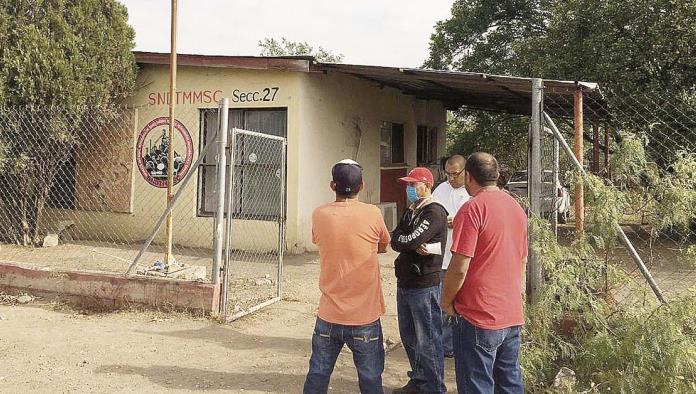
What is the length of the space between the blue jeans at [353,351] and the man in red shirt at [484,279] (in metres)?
0.48

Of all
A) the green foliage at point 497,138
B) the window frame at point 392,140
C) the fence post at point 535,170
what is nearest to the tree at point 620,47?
the green foliage at point 497,138

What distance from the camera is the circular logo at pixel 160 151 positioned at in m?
10.1

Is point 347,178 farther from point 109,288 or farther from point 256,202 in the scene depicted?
point 256,202

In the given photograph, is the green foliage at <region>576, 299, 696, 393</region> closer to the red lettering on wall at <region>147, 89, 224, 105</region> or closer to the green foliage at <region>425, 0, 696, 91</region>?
the red lettering on wall at <region>147, 89, 224, 105</region>

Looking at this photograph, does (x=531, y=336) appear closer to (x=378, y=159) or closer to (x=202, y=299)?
(x=202, y=299)

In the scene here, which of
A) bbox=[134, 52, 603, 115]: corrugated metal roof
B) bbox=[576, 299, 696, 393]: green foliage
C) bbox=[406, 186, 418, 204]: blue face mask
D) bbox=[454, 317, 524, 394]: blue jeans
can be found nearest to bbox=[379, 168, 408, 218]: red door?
bbox=[134, 52, 603, 115]: corrugated metal roof

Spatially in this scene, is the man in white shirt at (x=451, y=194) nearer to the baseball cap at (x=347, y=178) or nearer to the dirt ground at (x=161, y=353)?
the dirt ground at (x=161, y=353)

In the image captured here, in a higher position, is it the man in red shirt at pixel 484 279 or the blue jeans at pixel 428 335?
the man in red shirt at pixel 484 279

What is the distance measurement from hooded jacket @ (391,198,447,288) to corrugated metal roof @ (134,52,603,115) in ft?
8.72

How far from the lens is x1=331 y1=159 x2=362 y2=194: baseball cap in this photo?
3221 millimetres

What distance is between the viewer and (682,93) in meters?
10.5

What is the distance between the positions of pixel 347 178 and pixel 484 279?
92 centimetres

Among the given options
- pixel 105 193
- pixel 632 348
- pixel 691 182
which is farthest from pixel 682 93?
pixel 105 193

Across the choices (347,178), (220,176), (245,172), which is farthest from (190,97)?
(347,178)
